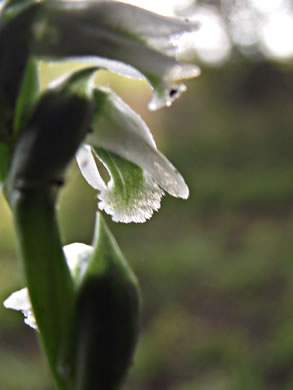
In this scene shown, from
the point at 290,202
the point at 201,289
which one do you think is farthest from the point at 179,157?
the point at 201,289

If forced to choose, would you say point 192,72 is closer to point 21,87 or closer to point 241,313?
point 21,87

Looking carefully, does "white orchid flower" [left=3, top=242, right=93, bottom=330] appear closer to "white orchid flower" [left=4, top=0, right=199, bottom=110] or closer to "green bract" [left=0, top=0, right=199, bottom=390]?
"green bract" [left=0, top=0, right=199, bottom=390]

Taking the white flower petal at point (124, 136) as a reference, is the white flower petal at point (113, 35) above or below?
above

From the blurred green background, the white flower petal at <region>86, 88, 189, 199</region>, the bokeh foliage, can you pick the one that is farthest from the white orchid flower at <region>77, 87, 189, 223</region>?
the bokeh foliage

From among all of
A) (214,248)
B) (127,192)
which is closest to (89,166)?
(127,192)

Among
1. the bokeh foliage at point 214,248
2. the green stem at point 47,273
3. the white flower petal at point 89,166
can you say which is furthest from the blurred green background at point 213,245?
the green stem at point 47,273

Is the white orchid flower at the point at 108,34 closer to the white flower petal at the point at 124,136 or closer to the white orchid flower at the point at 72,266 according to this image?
the white flower petal at the point at 124,136
